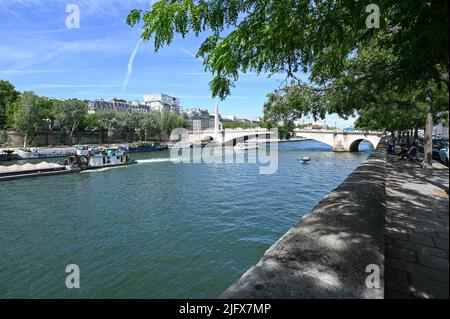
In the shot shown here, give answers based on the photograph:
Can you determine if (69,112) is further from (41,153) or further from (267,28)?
(267,28)

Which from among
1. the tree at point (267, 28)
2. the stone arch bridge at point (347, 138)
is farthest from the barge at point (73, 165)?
the stone arch bridge at point (347, 138)

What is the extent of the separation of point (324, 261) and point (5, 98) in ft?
305

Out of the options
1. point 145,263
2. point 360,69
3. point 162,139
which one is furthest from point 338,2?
point 162,139

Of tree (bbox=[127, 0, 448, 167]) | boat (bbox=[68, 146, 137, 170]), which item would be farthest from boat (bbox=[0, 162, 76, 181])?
tree (bbox=[127, 0, 448, 167])

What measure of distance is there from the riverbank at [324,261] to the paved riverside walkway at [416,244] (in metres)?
0.51

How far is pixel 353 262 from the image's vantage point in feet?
12.7

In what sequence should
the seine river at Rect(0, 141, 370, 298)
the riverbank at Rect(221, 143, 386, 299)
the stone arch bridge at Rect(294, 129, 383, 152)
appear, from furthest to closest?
the stone arch bridge at Rect(294, 129, 383, 152) < the seine river at Rect(0, 141, 370, 298) < the riverbank at Rect(221, 143, 386, 299)

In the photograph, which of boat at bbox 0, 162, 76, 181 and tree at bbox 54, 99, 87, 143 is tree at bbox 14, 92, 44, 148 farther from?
boat at bbox 0, 162, 76, 181

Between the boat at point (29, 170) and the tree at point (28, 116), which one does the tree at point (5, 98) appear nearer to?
the tree at point (28, 116)

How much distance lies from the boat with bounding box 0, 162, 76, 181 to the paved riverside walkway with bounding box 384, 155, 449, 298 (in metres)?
36.4

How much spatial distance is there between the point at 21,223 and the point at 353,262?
19.8 m

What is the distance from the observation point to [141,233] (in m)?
15.7

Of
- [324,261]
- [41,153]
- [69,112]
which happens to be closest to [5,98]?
[69,112]

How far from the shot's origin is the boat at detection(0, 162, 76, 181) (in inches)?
1325
